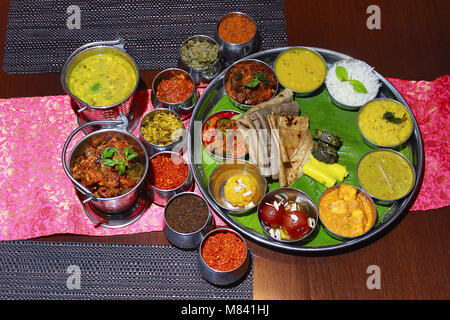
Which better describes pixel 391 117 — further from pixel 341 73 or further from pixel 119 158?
pixel 119 158

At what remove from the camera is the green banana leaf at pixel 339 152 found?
3.17 m

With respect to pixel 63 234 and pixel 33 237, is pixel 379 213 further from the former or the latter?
pixel 33 237

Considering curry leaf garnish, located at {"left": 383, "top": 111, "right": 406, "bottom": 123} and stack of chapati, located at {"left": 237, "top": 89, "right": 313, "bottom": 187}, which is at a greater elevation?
curry leaf garnish, located at {"left": 383, "top": 111, "right": 406, "bottom": 123}

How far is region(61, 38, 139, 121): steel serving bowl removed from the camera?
3158 mm

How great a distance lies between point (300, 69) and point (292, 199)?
112 cm

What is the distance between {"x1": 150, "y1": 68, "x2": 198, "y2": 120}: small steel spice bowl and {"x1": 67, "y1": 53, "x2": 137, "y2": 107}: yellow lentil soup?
0.19m

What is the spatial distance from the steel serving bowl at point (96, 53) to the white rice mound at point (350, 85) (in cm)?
157

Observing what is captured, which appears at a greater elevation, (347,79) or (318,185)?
(347,79)

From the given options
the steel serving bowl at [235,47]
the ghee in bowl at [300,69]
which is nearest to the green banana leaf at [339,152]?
the ghee in bowl at [300,69]

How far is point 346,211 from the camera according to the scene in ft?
9.97

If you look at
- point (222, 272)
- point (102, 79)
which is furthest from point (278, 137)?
point (102, 79)

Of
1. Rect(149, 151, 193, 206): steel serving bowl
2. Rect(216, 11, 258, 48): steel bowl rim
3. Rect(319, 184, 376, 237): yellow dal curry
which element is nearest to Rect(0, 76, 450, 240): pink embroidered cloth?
Rect(149, 151, 193, 206): steel serving bowl

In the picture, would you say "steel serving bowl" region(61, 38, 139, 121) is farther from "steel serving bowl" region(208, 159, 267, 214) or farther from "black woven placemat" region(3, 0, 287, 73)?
"steel serving bowl" region(208, 159, 267, 214)

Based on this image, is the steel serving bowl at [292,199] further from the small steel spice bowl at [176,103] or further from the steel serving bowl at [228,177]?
the small steel spice bowl at [176,103]
